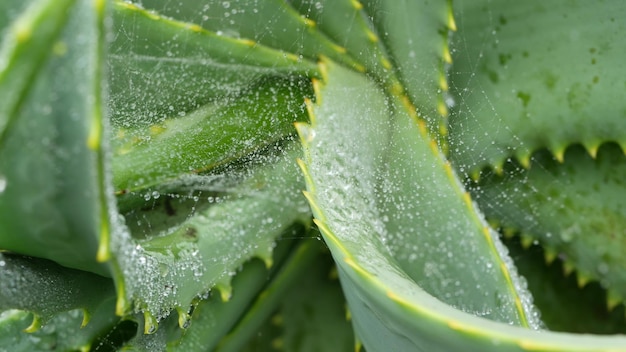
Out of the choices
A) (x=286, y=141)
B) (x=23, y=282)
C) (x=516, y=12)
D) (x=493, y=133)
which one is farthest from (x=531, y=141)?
(x=23, y=282)

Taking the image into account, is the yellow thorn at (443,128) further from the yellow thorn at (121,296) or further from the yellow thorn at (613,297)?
the yellow thorn at (121,296)

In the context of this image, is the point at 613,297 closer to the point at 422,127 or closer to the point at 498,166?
the point at 498,166

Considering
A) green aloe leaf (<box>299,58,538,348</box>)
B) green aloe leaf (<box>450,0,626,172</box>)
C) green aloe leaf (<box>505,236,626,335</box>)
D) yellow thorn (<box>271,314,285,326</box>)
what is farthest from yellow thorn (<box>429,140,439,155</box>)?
yellow thorn (<box>271,314,285,326</box>)

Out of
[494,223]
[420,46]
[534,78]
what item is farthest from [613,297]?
[420,46]

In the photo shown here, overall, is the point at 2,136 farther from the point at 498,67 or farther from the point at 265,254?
the point at 498,67

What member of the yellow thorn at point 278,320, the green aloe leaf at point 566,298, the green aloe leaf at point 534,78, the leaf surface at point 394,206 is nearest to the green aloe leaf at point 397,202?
the leaf surface at point 394,206

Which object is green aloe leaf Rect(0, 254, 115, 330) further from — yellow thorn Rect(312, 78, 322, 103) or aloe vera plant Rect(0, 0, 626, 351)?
yellow thorn Rect(312, 78, 322, 103)
